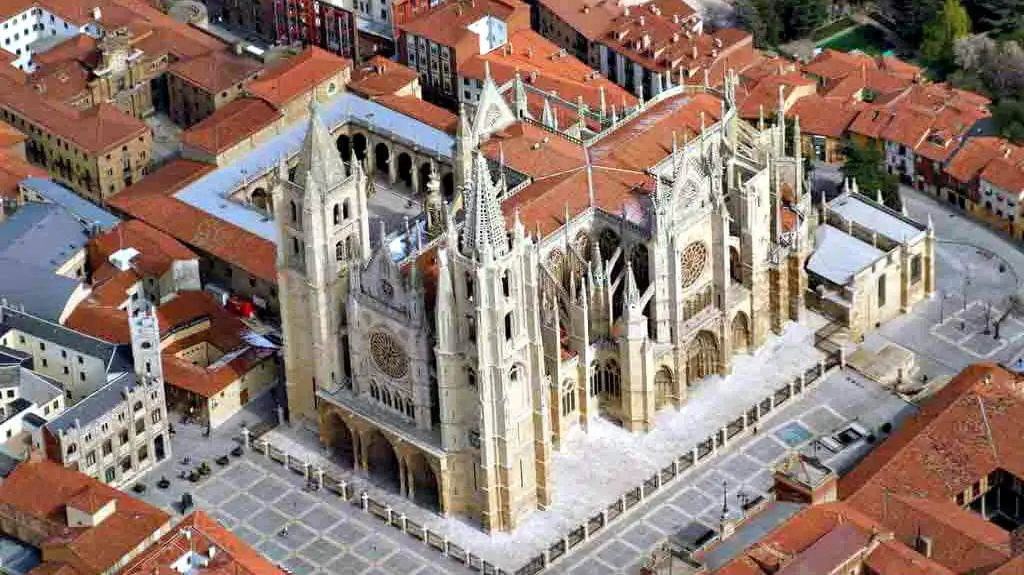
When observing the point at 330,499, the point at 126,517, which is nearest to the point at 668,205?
the point at 330,499

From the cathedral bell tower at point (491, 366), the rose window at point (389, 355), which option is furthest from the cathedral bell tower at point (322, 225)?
the cathedral bell tower at point (491, 366)

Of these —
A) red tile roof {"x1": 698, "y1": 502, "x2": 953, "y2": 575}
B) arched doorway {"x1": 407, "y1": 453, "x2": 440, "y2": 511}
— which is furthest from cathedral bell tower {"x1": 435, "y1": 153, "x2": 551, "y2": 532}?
red tile roof {"x1": 698, "y1": 502, "x2": 953, "y2": 575}

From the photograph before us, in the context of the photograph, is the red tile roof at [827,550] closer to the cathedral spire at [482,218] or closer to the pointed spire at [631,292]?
the pointed spire at [631,292]

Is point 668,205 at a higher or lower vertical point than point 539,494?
higher

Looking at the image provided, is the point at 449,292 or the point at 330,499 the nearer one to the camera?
the point at 449,292

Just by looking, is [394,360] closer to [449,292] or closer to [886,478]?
[449,292]

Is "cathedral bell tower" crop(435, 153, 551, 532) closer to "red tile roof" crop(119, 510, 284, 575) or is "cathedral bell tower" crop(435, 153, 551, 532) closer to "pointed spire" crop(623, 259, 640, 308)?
"pointed spire" crop(623, 259, 640, 308)
